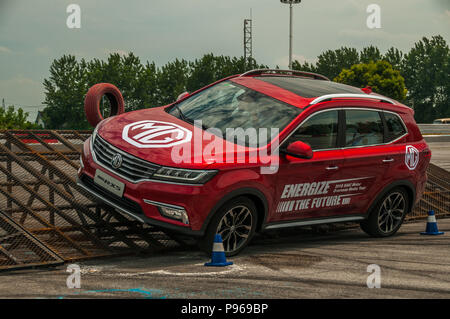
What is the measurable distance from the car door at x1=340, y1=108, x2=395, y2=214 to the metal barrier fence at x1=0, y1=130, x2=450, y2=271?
2332 mm

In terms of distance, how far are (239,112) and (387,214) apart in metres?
2.87

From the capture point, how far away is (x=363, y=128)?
811 cm

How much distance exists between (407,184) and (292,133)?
2393 millimetres

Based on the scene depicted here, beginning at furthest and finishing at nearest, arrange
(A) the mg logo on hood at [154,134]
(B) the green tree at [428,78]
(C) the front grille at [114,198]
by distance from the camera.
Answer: (B) the green tree at [428,78], (A) the mg logo on hood at [154,134], (C) the front grille at [114,198]

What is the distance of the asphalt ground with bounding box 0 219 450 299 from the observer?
5.21m

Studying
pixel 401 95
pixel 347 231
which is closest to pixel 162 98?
pixel 401 95

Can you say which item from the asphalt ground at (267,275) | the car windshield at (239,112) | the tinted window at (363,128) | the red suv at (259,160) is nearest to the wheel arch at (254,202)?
the red suv at (259,160)

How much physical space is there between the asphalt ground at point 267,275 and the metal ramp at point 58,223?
23cm

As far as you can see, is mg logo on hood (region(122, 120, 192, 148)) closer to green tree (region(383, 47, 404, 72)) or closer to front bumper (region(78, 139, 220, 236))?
front bumper (region(78, 139, 220, 236))

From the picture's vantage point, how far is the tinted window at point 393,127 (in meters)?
8.48

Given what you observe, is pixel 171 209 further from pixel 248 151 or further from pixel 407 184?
pixel 407 184

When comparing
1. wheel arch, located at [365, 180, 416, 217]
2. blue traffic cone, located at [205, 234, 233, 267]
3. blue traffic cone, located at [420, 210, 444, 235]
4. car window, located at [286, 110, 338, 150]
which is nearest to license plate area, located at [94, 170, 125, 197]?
blue traffic cone, located at [205, 234, 233, 267]

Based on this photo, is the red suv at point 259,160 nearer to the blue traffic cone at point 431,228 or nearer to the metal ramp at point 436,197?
the blue traffic cone at point 431,228

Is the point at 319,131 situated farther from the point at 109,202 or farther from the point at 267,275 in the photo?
the point at 109,202
